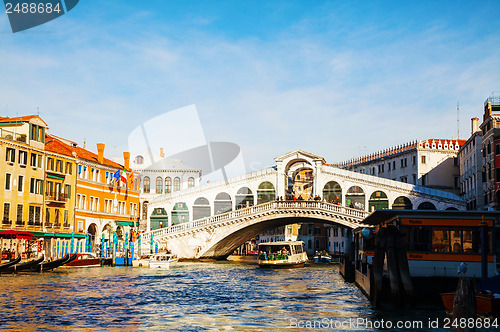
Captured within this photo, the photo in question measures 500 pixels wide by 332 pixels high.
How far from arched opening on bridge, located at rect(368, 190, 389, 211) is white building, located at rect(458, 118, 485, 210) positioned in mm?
6031

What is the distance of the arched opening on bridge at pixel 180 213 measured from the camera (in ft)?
160

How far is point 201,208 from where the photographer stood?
49062 mm

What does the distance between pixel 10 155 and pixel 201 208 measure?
1709 cm

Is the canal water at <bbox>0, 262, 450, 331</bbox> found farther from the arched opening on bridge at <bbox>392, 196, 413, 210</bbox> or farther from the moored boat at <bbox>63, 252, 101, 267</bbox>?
the arched opening on bridge at <bbox>392, 196, 413, 210</bbox>

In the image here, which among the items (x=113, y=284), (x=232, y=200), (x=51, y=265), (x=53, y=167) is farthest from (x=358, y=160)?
(x=113, y=284)

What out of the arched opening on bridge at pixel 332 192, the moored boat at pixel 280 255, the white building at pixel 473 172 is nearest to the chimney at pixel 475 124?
the white building at pixel 473 172

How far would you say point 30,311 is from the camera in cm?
1686

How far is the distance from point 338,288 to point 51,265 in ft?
50.5

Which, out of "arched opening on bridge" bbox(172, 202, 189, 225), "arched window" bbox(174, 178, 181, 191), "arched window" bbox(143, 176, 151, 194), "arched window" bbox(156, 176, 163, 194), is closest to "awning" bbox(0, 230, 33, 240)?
"arched opening on bridge" bbox(172, 202, 189, 225)

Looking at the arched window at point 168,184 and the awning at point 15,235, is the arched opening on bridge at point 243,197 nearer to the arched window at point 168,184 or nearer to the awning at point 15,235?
the arched window at point 168,184

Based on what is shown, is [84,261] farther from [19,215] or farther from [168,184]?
[168,184]

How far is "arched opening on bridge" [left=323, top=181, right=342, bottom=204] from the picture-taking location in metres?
47.7

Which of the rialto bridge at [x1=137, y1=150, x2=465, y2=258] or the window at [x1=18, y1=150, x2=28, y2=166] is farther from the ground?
the window at [x1=18, y1=150, x2=28, y2=166]

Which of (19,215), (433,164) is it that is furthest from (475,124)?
(19,215)
